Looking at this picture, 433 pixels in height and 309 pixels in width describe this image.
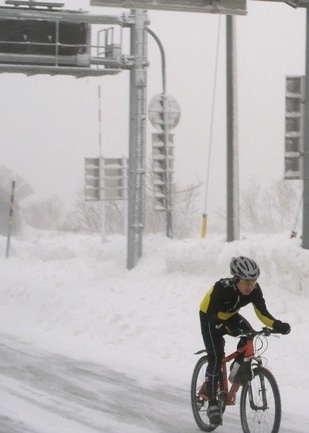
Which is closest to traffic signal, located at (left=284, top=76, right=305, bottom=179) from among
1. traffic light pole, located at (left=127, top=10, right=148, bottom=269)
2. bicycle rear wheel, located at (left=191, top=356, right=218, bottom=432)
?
traffic light pole, located at (left=127, top=10, right=148, bottom=269)

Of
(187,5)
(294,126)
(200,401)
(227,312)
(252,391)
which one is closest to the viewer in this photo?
(252,391)

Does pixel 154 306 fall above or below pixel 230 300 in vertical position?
below

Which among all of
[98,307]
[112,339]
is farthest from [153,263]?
[112,339]

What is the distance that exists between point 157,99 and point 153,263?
4667mm

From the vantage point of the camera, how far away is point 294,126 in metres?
16.9

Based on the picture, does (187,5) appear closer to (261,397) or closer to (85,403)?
(85,403)

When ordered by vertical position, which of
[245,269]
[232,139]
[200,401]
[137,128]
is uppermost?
[137,128]

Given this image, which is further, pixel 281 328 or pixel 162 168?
pixel 162 168

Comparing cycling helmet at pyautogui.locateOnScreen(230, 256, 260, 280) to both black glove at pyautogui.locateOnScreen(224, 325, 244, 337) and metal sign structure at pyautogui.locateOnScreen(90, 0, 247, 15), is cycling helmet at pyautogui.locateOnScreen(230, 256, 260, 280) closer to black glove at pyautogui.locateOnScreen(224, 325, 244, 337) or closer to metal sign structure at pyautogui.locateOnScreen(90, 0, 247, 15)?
black glove at pyautogui.locateOnScreen(224, 325, 244, 337)

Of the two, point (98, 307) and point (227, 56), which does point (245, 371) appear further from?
point (227, 56)

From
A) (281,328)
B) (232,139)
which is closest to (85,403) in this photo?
(281,328)

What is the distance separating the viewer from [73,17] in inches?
850

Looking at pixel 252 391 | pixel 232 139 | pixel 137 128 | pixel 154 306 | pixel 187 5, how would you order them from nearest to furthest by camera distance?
pixel 252 391
pixel 187 5
pixel 154 306
pixel 232 139
pixel 137 128

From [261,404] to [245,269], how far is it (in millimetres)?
1185
